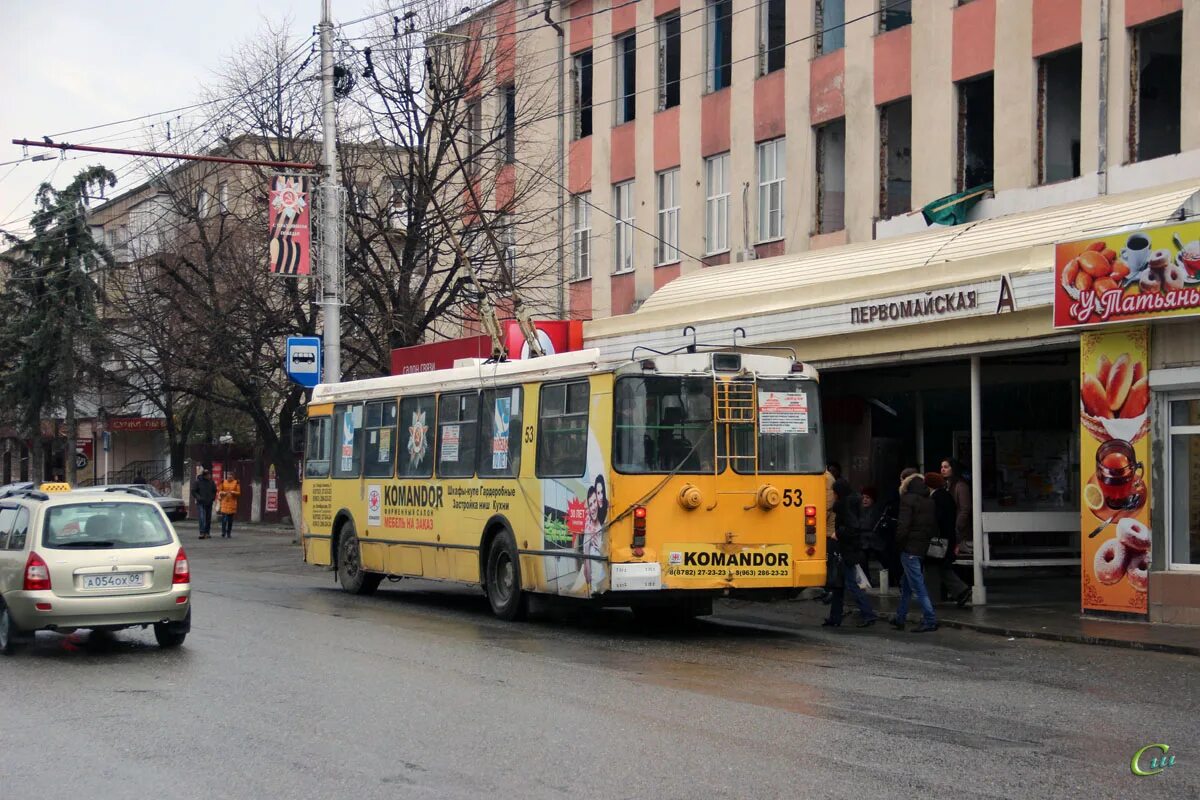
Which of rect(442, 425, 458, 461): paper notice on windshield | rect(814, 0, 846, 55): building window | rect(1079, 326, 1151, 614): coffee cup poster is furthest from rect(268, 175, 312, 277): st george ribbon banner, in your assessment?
rect(1079, 326, 1151, 614): coffee cup poster

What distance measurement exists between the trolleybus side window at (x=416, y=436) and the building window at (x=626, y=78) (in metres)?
13.8

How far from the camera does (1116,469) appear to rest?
1686 cm

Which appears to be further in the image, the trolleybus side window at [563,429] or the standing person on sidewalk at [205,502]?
the standing person on sidewalk at [205,502]

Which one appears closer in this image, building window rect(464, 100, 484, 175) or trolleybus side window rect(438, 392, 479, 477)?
trolleybus side window rect(438, 392, 479, 477)

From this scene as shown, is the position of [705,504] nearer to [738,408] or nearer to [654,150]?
[738,408]

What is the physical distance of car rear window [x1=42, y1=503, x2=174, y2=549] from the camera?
14125 millimetres

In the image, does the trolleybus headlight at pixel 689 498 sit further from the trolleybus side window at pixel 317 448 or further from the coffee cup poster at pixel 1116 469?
the trolleybus side window at pixel 317 448

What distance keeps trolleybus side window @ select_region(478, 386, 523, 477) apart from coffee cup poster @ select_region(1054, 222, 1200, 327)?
6280 mm

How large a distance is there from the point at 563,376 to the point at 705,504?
216 cm

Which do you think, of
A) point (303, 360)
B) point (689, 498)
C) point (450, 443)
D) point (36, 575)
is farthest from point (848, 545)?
point (303, 360)

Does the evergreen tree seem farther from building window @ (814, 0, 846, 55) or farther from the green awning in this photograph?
the green awning

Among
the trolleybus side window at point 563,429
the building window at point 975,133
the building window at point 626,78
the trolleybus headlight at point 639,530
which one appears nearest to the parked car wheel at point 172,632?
the trolleybus side window at point 563,429

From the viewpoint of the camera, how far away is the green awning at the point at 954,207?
75.2ft

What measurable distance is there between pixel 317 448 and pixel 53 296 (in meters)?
37.6
